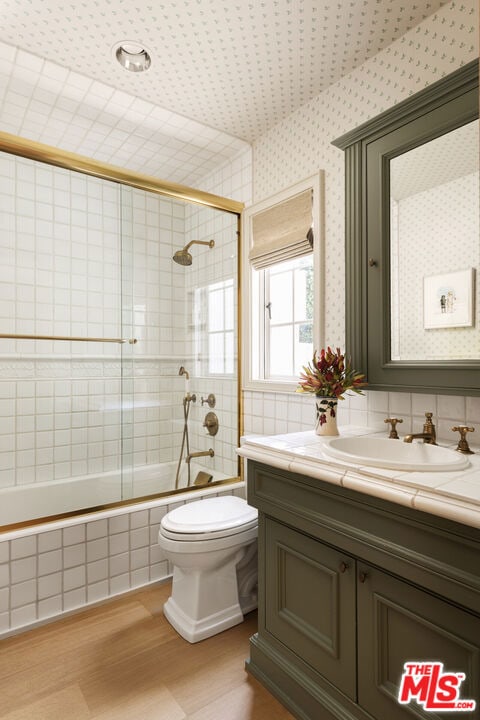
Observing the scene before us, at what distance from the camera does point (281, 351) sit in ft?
7.89

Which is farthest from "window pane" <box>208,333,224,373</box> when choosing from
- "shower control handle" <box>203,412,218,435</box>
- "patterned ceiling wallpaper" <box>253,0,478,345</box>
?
"patterned ceiling wallpaper" <box>253,0,478,345</box>

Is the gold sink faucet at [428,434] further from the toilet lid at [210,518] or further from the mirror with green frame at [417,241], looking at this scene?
the toilet lid at [210,518]

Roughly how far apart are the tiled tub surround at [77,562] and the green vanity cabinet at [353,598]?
0.79 meters

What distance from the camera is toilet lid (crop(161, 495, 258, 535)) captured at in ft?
5.55

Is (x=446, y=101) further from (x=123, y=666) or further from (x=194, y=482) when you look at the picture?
(x=123, y=666)

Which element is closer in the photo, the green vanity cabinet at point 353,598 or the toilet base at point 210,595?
the green vanity cabinet at point 353,598

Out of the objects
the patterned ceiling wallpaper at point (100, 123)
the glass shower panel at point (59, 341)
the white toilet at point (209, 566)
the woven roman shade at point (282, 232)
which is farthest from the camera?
the glass shower panel at point (59, 341)

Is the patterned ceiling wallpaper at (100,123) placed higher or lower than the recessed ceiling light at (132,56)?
lower

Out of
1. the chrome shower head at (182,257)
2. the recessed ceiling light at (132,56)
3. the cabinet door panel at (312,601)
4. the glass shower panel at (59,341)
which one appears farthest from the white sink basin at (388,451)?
the recessed ceiling light at (132,56)

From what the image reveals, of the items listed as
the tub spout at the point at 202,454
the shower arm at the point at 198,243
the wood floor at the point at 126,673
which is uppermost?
the shower arm at the point at 198,243

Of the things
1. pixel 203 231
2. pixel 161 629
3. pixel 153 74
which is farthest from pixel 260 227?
pixel 161 629

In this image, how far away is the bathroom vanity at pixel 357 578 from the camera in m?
0.91

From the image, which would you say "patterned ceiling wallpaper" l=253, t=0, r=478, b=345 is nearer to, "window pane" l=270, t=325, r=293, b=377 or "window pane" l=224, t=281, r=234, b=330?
"window pane" l=270, t=325, r=293, b=377

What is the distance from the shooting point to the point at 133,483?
7.16ft
